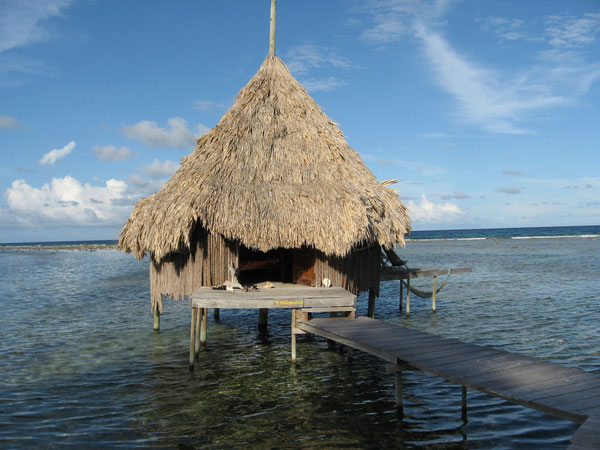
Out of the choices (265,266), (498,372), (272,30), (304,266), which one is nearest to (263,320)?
(265,266)

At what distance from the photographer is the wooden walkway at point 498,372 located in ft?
16.5

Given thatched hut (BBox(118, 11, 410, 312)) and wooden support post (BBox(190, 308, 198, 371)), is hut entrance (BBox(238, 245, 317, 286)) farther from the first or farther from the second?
wooden support post (BBox(190, 308, 198, 371))

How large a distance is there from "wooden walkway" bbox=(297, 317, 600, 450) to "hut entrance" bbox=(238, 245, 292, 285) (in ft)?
19.6

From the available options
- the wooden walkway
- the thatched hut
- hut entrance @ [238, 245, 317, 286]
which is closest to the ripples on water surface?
the wooden walkway

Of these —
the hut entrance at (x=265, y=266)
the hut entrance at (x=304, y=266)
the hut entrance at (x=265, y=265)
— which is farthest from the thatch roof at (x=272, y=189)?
the hut entrance at (x=265, y=265)

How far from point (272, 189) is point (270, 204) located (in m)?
0.48

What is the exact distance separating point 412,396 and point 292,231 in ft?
13.4

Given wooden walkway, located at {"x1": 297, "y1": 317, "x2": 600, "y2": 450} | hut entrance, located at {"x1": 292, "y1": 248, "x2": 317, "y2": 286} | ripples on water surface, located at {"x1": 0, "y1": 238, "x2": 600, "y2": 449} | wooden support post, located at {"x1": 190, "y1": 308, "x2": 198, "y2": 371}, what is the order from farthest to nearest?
hut entrance, located at {"x1": 292, "y1": 248, "x2": 317, "y2": 286}
wooden support post, located at {"x1": 190, "y1": 308, "x2": 198, "y2": 371}
ripples on water surface, located at {"x1": 0, "y1": 238, "x2": 600, "y2": 449}
wooden walkway, located at {"x1": 297, "y1": 317, "x2": 600, "y2": 450}

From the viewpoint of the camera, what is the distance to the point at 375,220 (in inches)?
449

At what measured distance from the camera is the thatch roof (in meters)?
10.6

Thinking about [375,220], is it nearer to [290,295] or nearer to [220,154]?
[290,295]

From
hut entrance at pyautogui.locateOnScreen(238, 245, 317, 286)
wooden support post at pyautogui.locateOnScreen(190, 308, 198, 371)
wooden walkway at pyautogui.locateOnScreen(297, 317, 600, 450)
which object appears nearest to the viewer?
wooden walkway at pyautogui.locateOnScreen(297, 317, 600, 450)

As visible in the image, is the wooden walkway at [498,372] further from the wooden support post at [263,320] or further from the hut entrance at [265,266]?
the hut entrance at [265,266]

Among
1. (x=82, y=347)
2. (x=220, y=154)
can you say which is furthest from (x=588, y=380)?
(x=82, y=347)
